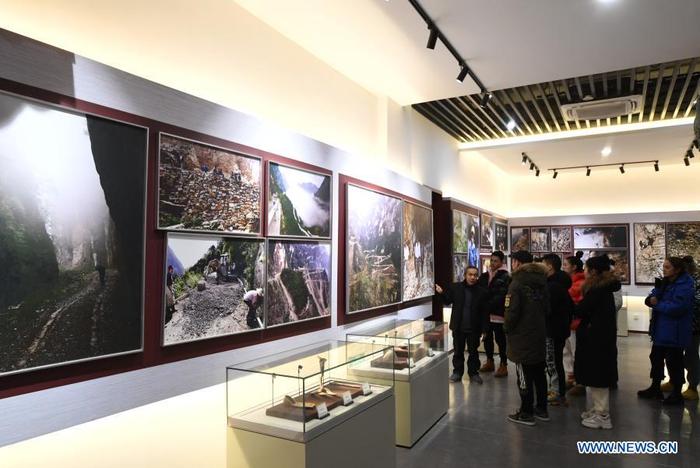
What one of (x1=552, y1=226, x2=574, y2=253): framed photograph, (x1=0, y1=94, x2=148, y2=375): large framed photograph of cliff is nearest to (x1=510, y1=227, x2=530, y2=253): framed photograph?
(x1=552, y1=226, x2=574, y2=253): framed photograph

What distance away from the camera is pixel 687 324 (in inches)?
202

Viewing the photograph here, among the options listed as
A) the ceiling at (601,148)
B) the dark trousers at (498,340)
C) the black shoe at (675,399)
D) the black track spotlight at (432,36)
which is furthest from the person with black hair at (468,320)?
the ceiling at (601,148)

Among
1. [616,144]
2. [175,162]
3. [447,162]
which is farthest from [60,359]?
[616,144]

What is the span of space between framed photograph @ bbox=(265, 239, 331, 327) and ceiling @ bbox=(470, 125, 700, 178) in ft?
20.6

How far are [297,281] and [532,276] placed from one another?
7.58 feet

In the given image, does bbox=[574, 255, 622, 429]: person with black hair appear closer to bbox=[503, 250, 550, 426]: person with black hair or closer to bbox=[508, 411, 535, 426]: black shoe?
bbox=[503, 250, 550, 426]: person with black hair

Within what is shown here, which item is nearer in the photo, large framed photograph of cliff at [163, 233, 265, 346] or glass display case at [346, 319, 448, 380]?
large framed photograph of cliff at [163, 233, 265, 346]

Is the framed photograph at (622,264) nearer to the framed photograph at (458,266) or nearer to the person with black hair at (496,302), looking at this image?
the framed photograph at (458,266)

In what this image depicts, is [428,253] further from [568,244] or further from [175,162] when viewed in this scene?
[568,244]

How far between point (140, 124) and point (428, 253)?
5440 mm

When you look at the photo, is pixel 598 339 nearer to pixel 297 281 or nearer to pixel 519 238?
pixel 297 281

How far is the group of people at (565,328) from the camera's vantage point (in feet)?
14.6

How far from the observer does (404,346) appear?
4105mm

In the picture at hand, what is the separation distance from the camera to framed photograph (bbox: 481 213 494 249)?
33.7 ft
